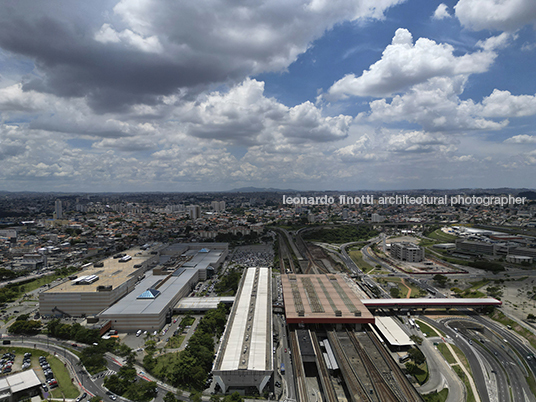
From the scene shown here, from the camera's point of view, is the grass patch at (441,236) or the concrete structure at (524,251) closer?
the concrete structure at (524,251)

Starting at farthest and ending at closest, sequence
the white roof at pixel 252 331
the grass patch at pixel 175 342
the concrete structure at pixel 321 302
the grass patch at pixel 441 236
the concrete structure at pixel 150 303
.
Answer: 1. the grass patch at pixel 441 236
2. the concrete structure at pixel 150 303
3. the concrete structure at pixel 321 302
4. the grass patch at pixel 175 342
5. the white roof at pixel 252 331

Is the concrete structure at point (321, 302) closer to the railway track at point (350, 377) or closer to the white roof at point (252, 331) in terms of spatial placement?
the white roof at point (252, 331)

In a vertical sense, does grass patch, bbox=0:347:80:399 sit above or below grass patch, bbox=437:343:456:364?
below

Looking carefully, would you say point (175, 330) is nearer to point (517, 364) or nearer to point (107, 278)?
point (107, 278)

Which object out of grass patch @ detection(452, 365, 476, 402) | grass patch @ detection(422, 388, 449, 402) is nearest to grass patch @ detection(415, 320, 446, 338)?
grass patch @ detection(452, 365, 476, 402)

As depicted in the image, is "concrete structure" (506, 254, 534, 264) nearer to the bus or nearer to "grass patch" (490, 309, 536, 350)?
"grass patch" (490, 309, 536, 350)

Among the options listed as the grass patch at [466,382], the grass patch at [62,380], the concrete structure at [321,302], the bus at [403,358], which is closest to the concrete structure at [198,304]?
the concrete structure at [321,302]

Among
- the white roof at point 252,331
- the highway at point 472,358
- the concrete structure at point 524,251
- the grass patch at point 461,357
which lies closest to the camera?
the highway at point 472,358
